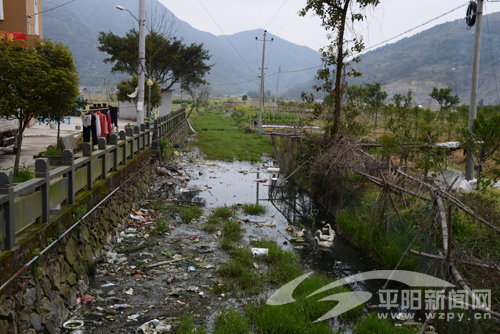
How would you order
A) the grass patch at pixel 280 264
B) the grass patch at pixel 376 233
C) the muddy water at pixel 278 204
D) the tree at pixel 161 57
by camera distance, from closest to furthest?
the grass patch at pixel 280 264
the grass patch at pixel 376 233
the muddy water at pixel 278 204
the tree at pixel 161 57

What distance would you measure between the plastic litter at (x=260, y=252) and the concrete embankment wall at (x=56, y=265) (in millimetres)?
3021

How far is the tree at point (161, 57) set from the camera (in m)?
32.2

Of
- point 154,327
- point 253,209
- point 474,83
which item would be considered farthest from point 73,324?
point 474,83

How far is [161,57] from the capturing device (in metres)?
32.8

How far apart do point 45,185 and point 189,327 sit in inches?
105

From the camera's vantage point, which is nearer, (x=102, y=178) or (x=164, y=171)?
(x=102, y=178)

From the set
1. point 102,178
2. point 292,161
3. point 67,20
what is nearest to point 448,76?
point 292,161

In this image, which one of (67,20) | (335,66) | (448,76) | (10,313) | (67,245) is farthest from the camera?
(67,20)

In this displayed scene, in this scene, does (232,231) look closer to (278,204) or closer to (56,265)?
(278,204)

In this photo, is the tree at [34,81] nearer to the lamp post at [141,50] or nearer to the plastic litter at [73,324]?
the plastic litter at [73,324]

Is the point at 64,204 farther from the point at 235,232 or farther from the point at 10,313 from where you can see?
the point at 235,232

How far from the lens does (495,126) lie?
11812mm

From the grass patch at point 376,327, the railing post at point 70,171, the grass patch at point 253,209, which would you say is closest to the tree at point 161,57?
the grass patch at point 253,209

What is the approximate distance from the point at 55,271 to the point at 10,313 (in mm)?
1216
